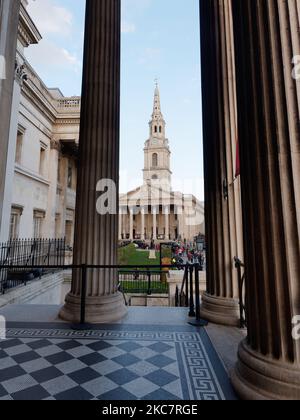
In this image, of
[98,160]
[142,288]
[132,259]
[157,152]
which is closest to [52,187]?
[142,288]

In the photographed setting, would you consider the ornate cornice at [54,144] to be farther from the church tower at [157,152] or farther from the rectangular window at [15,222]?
the church tower at [157,152]

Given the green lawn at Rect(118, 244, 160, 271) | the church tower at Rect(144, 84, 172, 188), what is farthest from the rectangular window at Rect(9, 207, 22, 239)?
the church tower at Rect(144, 84, 172, 188)

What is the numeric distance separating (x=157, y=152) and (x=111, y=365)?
73696 millimetres

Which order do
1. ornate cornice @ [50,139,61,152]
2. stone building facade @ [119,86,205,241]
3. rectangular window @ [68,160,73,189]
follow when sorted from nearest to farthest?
ornate cornice @ [50,139,61,152]
rectangular window @ [68,160,73,189]
stone building facade @ [119,86,205,241]

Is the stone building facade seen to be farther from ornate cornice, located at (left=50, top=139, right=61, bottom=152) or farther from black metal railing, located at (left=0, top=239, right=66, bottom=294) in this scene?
black metal railing, located at (left=0, top=239, right=66, bottom=294)

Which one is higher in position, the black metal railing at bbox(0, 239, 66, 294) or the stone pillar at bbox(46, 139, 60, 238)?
the stone pillar at bbox(46, 139, 60, 238)

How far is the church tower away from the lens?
74.1 metres

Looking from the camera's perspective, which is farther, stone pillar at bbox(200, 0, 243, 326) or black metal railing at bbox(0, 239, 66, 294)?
black metal railing at bbox(0, 239, 66, 294)

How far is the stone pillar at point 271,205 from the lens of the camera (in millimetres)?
2219

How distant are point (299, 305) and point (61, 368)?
9.13 feet

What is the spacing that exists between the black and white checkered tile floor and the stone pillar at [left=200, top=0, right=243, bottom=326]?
2.56ft

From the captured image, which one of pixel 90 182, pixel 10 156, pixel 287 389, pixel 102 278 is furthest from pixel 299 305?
pixel 10 156

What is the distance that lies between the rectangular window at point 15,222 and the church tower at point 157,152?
57.9 meters
